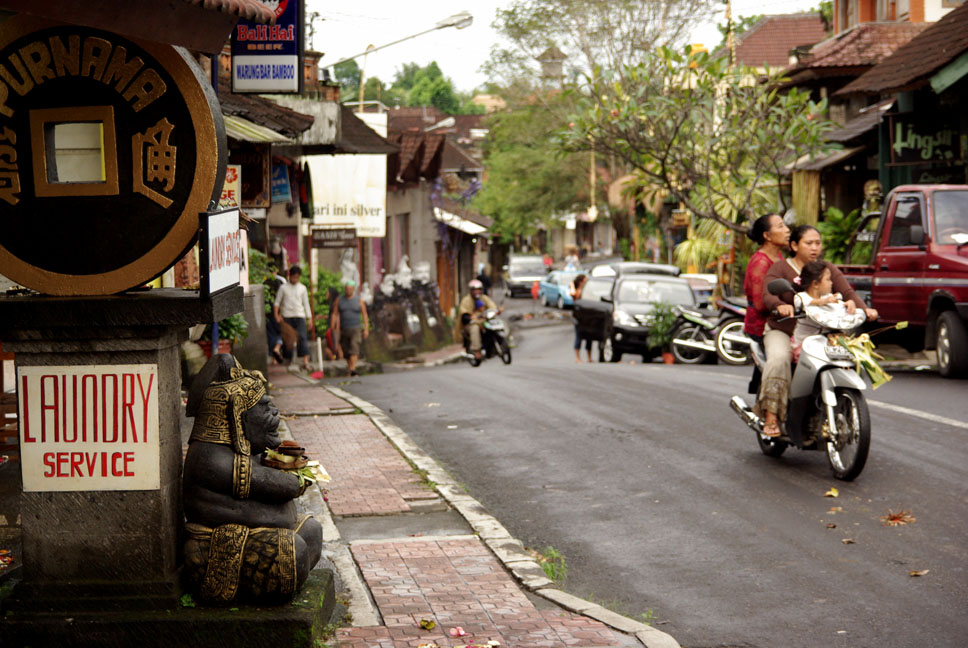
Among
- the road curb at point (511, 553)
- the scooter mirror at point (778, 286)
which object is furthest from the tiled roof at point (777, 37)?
the scooter mirror at point (778, 286)

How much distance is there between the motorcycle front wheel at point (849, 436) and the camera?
26.8ft

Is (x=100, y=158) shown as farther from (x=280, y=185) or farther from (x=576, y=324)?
(x=576, y=324)

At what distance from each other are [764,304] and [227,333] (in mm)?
6585

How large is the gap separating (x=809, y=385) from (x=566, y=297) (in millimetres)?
41844

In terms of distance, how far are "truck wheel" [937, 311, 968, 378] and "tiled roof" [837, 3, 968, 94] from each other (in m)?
6.02

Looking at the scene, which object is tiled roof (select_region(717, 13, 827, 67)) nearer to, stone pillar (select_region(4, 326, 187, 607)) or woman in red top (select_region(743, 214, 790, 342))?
woman in red top (select_region(743, 214, 790, 342))

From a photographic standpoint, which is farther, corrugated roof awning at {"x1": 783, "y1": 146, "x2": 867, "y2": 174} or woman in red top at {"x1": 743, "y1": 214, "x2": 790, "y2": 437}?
corrugated roof awning at {"x1": 783, "y1": 146, "x2": 867, "y2": 174}

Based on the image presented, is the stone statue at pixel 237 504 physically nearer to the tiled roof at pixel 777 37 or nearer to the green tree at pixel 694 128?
the green tree at pixel 694 128

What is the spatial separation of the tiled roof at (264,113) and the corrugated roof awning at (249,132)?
21 centimetres

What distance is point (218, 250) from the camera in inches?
198

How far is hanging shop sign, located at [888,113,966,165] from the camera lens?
2106 cm

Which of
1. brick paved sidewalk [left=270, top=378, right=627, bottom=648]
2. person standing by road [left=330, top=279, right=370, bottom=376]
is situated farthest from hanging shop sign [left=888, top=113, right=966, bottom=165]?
brick paved sidewalk [left=270, top=378, right=627, bottom=648]

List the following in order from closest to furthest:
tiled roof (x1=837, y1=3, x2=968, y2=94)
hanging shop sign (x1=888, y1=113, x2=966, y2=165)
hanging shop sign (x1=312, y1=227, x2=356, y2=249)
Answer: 1. tiled roof (x1=837, y1=3, x2=968, y2=94)
2. hanging shop sign (x1=888, y1=113, x2=966, y2=165)
3. hanging shop sign (x1=312, y1=227, x2=356, y2=249)

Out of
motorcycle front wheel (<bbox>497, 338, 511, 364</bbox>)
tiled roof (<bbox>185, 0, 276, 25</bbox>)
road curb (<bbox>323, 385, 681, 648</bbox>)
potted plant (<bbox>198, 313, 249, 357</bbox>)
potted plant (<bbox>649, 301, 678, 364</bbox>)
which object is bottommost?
motorcycle front wheel (<bbox>497, 338, 511, 364</bbox>)
